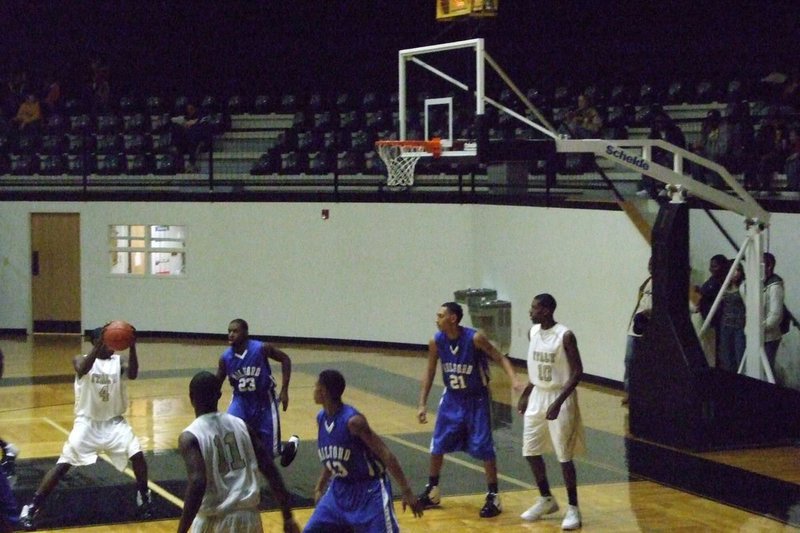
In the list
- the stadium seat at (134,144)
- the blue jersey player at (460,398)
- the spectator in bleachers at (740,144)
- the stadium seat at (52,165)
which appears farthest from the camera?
the stadium seat at (134,144)

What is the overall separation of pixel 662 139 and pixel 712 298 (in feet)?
10.5

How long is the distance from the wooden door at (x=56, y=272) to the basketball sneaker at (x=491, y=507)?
1431 centimetres

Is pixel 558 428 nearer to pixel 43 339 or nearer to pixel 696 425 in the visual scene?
pixel 696 425

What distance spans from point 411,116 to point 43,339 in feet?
24.9

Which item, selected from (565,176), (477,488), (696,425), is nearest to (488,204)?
(565,176)

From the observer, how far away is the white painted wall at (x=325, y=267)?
18188 millimetres

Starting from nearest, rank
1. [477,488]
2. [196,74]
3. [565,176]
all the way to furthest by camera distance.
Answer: [477,488] → [565,176] → [196,74]

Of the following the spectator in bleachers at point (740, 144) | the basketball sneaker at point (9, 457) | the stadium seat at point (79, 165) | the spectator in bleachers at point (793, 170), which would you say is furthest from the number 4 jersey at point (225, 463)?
the stadium seat at point (79, 165)

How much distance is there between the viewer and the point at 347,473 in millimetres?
7309

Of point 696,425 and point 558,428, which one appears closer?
point 558,428

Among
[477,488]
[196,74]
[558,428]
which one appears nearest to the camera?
[558,428]

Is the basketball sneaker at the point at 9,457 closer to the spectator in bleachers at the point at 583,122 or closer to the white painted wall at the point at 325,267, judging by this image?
the white painted wall at the point at 325,267

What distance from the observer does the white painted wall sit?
1819 centimetres

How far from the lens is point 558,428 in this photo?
9.94 metres
